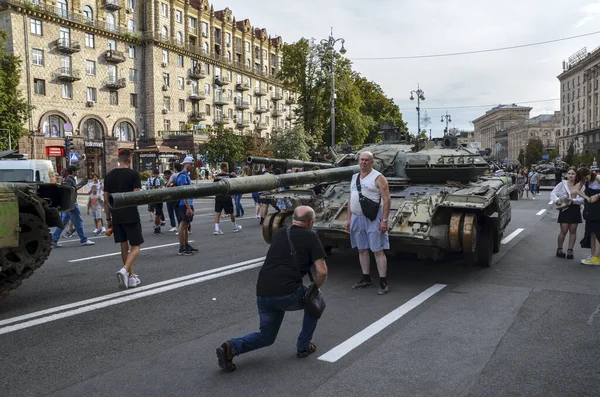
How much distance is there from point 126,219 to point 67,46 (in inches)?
1591

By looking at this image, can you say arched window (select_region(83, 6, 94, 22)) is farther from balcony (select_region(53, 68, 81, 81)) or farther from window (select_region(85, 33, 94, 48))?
balcony (select_region(53, 68, 81, 81))

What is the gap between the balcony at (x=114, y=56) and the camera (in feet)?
151

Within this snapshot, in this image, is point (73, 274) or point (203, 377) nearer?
point (203, 377)

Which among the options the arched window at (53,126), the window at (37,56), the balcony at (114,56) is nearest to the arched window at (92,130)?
the arched window at (53,126)

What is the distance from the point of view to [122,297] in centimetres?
676

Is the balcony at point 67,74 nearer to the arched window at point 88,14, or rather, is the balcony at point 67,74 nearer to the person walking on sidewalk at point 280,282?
the arched window at point 88,14

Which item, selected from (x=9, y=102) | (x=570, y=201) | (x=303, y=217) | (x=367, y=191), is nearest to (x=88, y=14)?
(x=9, y=102)

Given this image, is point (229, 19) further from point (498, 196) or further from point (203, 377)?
point (203, 377)

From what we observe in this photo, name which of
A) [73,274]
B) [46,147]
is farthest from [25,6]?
[73,274]

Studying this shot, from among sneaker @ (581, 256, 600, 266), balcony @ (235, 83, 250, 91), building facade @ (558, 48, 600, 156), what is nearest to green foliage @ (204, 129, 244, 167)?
balcony @ (235, 83, 250, 91)

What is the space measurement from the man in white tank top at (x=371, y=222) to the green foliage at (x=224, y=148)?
38.4 meters

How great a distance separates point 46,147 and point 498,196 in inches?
1565

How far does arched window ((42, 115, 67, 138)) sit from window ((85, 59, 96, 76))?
492 centimetres

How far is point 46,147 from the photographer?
41.2 meters
